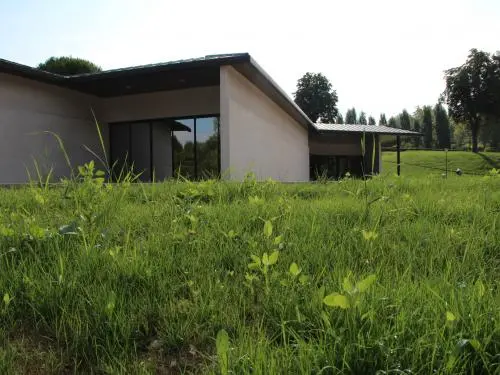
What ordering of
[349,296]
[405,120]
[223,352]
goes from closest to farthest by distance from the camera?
[223,352] < [349,296] < [405,120]

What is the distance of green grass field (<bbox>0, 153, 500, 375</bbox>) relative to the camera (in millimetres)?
1542

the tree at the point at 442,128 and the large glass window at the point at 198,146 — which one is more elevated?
the tree at the point at 442,128

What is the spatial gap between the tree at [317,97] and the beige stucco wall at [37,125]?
56.4 meters

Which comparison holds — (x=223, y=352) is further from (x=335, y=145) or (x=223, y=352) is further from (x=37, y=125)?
(x=335, y=145)

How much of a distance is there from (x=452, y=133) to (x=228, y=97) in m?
94.2

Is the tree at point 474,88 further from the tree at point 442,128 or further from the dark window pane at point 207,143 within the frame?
the dark window pane at point 207,143

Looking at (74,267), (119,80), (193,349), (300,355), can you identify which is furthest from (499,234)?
(119,80)

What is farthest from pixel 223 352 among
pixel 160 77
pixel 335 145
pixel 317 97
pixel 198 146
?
pixel 317 97

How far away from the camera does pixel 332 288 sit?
201 cm

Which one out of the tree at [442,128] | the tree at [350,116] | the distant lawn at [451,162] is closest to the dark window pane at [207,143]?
the distant lawn at [451,162]

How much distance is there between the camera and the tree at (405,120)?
94275 mm

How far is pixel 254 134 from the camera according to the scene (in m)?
13.9

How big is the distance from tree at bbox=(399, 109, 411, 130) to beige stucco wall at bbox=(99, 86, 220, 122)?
283ft

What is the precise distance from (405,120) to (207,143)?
91081mm
